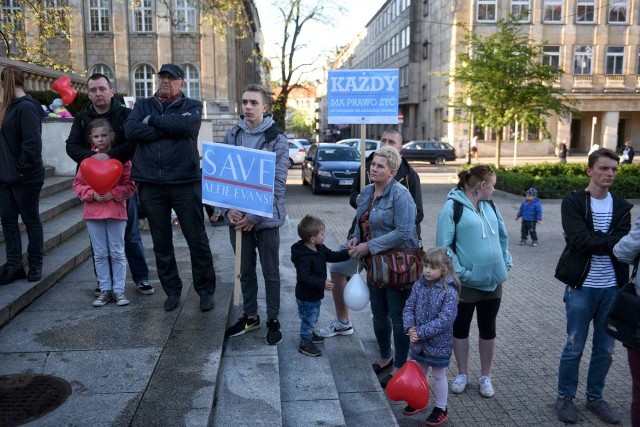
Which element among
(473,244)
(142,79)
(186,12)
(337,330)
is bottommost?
(337,330)

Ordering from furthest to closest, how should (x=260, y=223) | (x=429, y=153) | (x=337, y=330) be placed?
(x=429, y=153) < (x=337, y=330) < (x=260, y=223)

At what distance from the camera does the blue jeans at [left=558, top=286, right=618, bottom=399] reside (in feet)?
13.4

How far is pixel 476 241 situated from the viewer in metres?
4.27

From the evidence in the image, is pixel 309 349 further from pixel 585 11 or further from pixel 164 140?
pixel 585 11

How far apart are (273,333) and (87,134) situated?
2.49m

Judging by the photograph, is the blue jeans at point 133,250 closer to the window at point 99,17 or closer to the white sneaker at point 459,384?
the white sneaker at point 459,384

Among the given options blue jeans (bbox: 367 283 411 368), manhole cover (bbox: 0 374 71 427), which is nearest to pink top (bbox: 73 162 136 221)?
manhole cover (bbox: 0 374 71 427)

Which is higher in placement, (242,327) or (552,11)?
(552,11)

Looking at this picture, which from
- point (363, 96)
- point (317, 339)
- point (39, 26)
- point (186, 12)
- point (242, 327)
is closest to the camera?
point (242, 327)

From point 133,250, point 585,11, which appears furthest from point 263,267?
point 585,11

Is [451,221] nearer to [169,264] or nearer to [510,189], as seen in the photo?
[169,264]

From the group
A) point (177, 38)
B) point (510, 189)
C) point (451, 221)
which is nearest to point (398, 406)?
point (451, 221)

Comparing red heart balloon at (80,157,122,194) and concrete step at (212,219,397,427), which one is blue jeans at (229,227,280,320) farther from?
red heart balloon at (80,157,122,194)

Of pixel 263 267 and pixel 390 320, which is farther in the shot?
pixel 390 320
